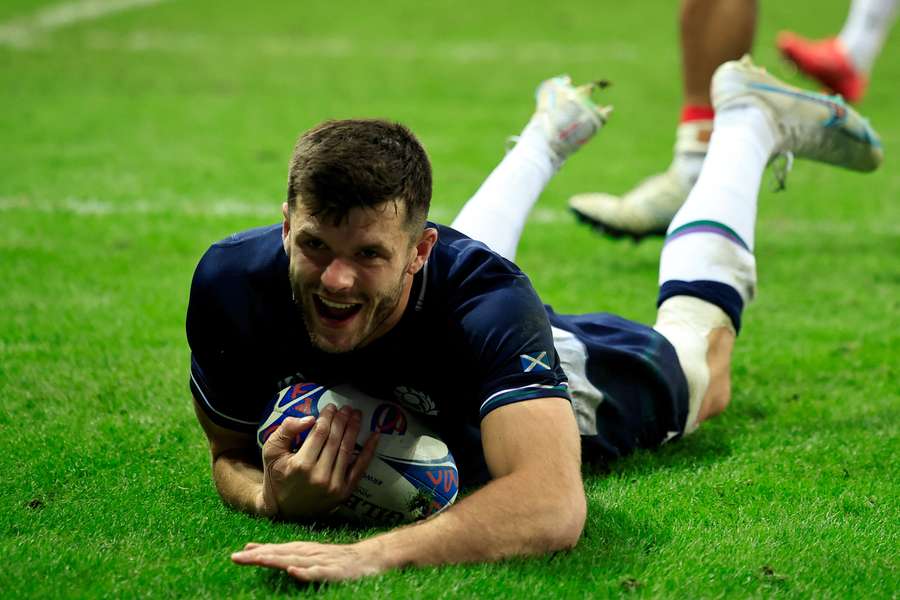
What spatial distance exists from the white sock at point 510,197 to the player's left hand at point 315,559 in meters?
1.47

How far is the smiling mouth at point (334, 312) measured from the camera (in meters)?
3.03

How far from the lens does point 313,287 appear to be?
2.97 metres

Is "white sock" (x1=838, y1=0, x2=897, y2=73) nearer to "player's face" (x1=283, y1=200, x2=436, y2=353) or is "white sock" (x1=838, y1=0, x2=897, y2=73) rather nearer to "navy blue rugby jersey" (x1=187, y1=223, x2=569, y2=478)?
"navy blue rugby jersey" (x1=187, y1=223, x2=569, y2=478)

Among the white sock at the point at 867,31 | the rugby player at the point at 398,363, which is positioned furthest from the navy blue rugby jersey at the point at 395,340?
the white sock at the point at 867,31

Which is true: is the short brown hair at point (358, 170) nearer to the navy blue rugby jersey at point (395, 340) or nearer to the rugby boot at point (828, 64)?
the navy blue rugby jersey at point (395, 340)

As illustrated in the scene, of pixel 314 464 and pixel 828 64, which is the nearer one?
pixel 314 464

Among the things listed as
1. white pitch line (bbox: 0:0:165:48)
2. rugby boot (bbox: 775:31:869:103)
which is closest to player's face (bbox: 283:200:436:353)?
rugby boot (bbox: 775:31:869:103)

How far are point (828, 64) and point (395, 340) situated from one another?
5378mm

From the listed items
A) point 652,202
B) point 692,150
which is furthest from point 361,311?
point 692,150

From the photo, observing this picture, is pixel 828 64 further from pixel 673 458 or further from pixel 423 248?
pixel 423 248

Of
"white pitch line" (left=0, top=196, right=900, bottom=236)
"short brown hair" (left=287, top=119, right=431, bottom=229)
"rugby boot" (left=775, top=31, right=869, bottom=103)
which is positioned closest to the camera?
"short brown hair" (left=287, top=119, right=431, bottom=229)

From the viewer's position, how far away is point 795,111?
470cm

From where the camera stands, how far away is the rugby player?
115 inches

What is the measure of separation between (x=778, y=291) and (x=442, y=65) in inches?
258
